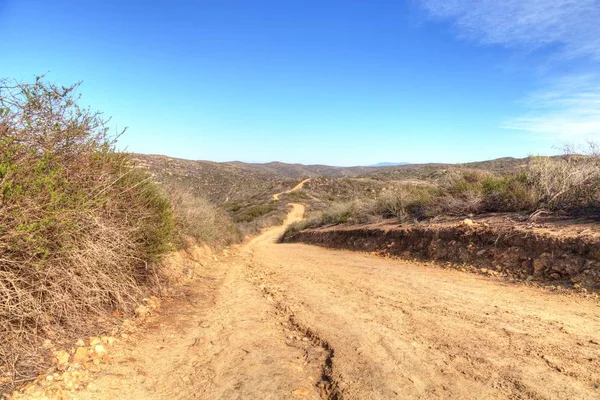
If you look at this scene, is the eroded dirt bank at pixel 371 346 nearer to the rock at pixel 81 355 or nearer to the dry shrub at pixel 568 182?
the rock at pixel 81 355

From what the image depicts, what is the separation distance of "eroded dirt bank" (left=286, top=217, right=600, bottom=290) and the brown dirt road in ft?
2.33

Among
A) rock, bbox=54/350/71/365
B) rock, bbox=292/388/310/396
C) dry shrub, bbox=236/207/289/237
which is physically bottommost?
dry shrub, bbox=236/207/289/237

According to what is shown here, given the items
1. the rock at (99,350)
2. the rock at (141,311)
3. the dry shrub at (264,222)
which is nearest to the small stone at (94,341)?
the rock at (99,350)

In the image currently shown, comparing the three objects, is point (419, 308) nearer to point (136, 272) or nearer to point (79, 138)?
point (136, 272)

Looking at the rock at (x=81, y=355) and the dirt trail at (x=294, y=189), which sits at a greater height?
the dirt trail at (x=294, y=189)

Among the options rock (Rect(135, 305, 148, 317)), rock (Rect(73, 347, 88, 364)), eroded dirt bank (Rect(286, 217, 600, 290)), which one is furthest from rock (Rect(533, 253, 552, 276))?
rock (Rect(73, 347, 88, 364))

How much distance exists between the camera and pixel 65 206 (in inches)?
Answer: 169

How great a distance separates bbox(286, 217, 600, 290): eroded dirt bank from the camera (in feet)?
21.1

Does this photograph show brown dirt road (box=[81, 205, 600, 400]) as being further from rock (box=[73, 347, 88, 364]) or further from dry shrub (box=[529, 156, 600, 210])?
dry shrub (box=[529, 156, 600, 210])

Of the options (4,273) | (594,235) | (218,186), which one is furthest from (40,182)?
(218,186)

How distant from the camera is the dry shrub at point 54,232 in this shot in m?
3.57

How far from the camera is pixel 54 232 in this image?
4078 millimetres


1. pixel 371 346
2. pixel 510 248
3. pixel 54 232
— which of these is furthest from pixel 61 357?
pixel 510 248

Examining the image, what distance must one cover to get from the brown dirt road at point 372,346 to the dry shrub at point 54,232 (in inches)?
32.1
